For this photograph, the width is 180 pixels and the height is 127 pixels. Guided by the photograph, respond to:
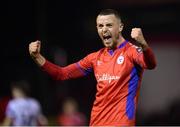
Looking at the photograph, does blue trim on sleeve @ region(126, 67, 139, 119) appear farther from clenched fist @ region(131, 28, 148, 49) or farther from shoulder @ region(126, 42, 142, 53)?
clenched fist @ region(131, 28, 148, 49)

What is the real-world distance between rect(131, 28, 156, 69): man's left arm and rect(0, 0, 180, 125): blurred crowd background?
31.7 feet

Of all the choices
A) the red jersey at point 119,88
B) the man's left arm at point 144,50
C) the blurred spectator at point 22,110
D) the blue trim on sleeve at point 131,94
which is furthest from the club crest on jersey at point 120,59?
the blurred spectator at point 22,110

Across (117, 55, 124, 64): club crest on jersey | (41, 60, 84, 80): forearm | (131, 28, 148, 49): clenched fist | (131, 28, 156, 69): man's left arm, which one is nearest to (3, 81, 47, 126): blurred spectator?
(41, 60, 84, 80): forearm

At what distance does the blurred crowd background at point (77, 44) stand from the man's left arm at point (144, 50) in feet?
31.7

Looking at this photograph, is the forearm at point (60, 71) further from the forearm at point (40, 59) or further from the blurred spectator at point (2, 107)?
the blurred spectator at point (2, 107)

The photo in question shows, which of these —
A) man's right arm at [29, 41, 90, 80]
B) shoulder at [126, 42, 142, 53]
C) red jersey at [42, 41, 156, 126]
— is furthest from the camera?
man's right arm at [29, 41, 90, 80]

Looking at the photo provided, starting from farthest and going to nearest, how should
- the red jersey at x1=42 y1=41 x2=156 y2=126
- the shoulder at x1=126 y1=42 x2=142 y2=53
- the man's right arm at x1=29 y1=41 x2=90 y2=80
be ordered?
the man's right arm at x1=29 y1=41 x2=90 y2=80 < the red jersey at x1=42 y1=41 x2=156 y2=126 < the shoulder at x1=126 y1=42 x2=142 y2=53

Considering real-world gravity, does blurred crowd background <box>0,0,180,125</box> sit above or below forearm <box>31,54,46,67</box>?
below

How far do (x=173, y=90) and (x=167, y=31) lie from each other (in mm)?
1458

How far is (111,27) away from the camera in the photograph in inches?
242

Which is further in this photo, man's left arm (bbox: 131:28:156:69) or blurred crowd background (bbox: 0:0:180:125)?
blurred crowd background (bbox: 0:0:180:125)

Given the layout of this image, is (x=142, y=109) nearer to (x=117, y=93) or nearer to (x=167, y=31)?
(x=167, y=31)

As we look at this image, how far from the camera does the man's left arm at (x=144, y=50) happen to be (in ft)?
18.1

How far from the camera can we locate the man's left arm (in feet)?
18.1
